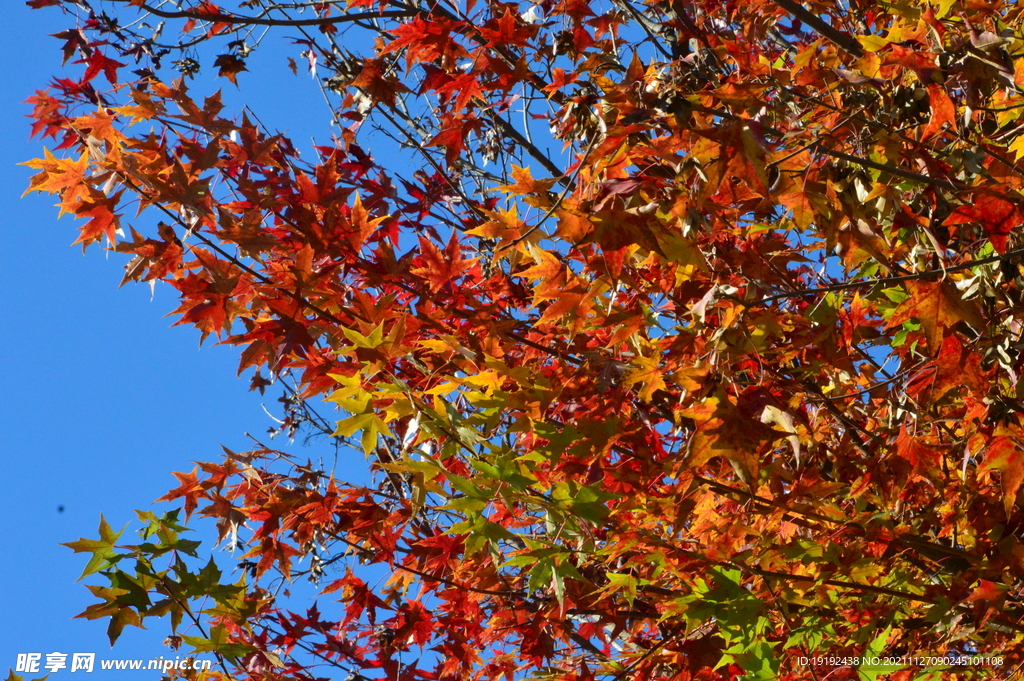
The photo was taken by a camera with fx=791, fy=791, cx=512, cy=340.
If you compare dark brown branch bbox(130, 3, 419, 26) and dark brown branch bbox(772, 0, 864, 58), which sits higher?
dark brown branch bbox(130, 3, 419, 26)

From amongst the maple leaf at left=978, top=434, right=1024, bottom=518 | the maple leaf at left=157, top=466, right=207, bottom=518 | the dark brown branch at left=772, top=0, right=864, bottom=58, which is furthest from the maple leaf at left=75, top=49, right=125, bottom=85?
the maple leaf at left=978, top=434, right=1024, bottom=518

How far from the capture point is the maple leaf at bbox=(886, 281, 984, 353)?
2045 millimetres

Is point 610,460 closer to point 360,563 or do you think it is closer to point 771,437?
point 771,437

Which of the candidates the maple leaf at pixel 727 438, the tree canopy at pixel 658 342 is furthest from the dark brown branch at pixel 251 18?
the maple leaf at pixel 727 438

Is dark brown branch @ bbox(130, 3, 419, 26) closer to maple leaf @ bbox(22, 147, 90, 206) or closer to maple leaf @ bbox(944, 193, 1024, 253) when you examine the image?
maple leaf @ bbox(22, 147, 90, 206)

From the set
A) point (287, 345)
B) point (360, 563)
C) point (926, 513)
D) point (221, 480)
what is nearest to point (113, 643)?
point (221, 480)

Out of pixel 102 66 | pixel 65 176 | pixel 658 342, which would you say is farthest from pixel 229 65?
pixel 658 342

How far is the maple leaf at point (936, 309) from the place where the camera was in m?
2.04

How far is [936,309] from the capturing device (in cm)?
206

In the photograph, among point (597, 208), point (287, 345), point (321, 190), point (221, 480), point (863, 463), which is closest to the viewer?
point (597, 208)

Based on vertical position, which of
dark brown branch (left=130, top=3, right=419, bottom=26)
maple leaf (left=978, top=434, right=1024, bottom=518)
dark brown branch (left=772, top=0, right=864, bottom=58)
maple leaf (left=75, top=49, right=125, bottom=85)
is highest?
maple leaf (left=75, top=49, right=125, bottom=85)

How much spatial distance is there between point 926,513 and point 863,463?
1.23 feet

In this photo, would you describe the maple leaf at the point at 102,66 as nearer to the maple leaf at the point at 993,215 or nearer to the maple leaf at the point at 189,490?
the maple leaf at the point at 189,490

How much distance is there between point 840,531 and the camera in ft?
8.34
